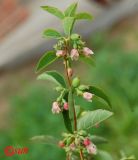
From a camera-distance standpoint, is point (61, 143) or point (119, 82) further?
point (119, 82)

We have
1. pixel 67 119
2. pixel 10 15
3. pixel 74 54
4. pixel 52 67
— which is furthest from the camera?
pixel 10 15

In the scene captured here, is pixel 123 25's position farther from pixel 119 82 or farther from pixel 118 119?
pixel 118 119

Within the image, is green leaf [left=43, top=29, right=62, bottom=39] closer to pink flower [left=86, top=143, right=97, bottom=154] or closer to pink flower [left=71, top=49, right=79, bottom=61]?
pink flower [left=71, top=49, right=79, bottom=61]

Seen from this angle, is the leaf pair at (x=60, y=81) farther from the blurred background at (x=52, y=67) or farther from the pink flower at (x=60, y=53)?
the blurred background at (x=52, y=67)

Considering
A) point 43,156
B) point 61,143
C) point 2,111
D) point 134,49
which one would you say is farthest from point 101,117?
point 134,49

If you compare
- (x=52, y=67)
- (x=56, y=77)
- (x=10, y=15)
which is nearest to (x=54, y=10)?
(x=56, y=77)

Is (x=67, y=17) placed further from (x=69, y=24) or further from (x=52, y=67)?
(x=52, y=67)
